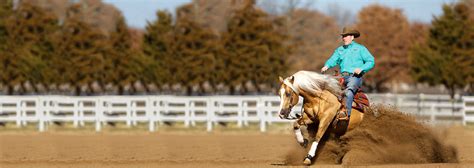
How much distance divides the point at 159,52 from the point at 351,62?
23.2 metres

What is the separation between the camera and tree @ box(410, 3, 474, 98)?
166 ft

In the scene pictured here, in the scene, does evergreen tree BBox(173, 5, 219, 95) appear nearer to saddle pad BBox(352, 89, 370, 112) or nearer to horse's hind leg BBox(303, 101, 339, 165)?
saddle pad BBox(352, 89, 370, 112)

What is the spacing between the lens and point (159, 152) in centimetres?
1722

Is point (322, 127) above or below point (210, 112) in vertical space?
above

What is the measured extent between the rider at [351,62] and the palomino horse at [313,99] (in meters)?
0.17

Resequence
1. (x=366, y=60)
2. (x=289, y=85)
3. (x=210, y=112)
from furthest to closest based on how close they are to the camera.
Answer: (x=210, y=112)
(x=366, y=60)
(x=289, y=85)

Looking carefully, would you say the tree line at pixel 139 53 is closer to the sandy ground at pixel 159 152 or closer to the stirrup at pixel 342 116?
the sandy ground at pixel 159 152

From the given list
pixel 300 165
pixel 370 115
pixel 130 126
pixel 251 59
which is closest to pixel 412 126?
pixel 370 115

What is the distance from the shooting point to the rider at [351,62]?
12.8 metres

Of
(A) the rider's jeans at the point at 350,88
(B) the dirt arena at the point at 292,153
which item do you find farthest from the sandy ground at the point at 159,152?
(A) the rider's jeans at the point at 350,88

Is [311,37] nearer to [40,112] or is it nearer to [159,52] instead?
[159,52]

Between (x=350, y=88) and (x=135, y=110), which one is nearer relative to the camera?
(x=350, y=88)

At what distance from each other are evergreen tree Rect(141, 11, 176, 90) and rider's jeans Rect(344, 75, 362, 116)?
68.6 ft

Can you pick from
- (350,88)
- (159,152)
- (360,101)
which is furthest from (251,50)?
(350,88)
